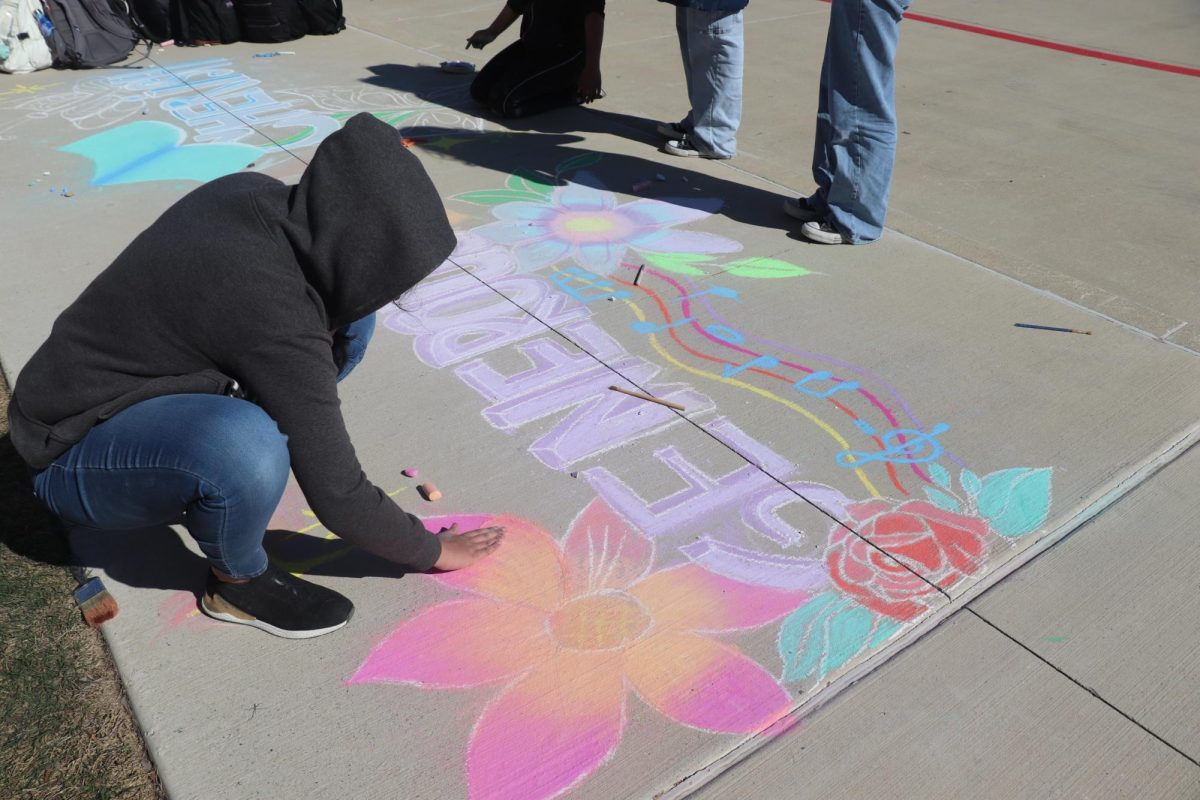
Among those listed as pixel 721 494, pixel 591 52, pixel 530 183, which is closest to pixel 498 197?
pixel 530 183

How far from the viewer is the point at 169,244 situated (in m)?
1.77

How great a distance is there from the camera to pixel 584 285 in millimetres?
3682

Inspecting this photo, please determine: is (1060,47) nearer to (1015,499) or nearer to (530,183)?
(530,183)

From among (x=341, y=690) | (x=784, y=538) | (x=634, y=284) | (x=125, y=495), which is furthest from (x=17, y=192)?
(x=784, y=538)

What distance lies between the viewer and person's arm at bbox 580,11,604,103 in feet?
18.2

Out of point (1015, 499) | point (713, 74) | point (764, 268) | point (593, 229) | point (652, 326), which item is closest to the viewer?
point (1015, 499)

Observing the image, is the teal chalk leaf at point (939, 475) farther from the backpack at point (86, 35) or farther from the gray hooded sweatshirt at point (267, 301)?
the backpack at point (86, 35)

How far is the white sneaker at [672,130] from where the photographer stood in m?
5.24

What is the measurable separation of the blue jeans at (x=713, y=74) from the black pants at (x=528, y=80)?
0.98 metres

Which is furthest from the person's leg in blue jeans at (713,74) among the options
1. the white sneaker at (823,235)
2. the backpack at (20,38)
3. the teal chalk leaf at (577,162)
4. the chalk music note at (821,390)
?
the backpack at (20,38)

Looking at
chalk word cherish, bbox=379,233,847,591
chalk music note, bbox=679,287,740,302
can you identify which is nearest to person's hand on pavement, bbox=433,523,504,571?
chalk word cherish, bbox=379,233,847,591

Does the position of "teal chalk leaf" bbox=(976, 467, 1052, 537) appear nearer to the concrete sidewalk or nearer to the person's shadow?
the concrete sidewalk

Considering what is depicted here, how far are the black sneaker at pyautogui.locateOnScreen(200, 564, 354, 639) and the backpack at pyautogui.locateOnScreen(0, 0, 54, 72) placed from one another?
5.85 meters

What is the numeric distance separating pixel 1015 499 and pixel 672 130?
3.34m
